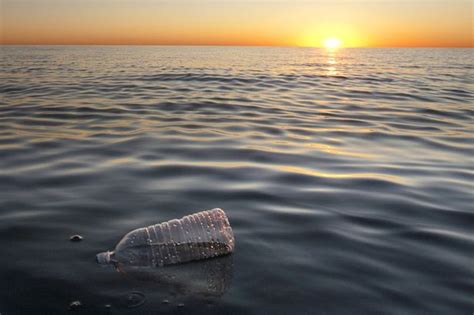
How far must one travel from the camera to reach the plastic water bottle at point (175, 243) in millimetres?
3725

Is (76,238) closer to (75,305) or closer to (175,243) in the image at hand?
(175,243)

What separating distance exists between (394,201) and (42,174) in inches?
171

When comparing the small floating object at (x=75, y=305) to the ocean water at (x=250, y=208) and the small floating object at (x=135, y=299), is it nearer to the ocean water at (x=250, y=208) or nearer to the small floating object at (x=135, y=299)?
the ocean water at (x=250, y=208)

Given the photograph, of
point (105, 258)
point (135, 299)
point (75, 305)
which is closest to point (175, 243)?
point (105, 258)

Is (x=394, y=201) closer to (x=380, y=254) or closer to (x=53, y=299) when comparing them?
(x=380, y=254)

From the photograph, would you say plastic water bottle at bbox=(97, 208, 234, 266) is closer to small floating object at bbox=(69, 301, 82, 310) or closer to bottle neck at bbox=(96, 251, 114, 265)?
bottle neck at bbox=(96, 251, 114, 265)

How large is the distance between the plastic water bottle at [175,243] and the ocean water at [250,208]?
164mm

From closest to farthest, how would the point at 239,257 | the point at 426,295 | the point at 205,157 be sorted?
the point at 426,295, the point at 239,257, the point at 205,157

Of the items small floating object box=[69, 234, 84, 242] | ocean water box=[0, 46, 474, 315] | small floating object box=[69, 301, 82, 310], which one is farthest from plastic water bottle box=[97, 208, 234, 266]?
small floating object box=[69, 301, 82, 310]

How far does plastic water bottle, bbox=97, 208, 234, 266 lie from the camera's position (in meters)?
3.72

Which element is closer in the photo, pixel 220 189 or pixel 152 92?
pixel 220 189

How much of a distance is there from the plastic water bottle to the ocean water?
164mm

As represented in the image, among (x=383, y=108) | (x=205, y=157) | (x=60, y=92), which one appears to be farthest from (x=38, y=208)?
A: (x=60, y=92)

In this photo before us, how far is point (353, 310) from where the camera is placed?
3129 millimetres
